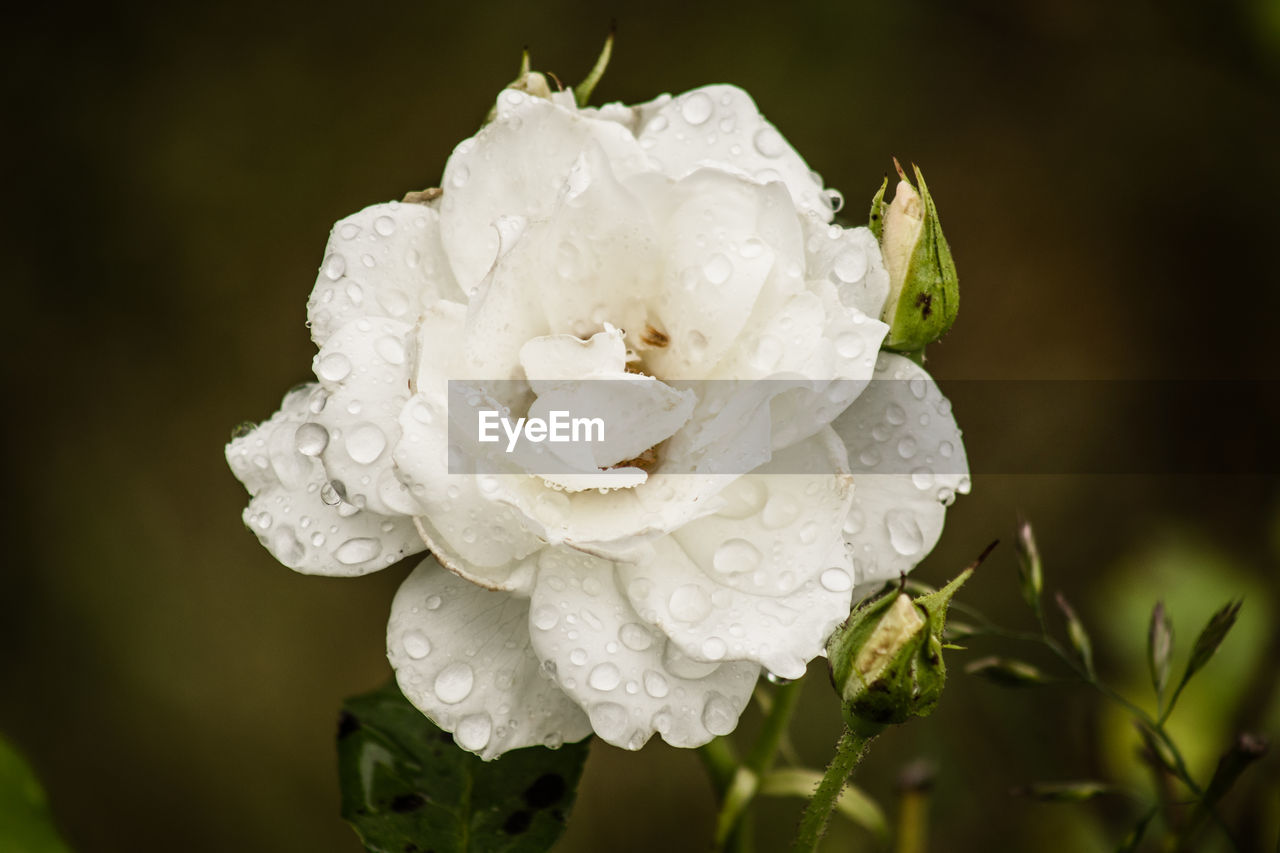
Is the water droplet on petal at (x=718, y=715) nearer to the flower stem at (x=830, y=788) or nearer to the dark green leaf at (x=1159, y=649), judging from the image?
the flower stem at (x=830, y=788)

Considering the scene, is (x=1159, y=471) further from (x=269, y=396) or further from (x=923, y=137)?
(x=269, y=396)

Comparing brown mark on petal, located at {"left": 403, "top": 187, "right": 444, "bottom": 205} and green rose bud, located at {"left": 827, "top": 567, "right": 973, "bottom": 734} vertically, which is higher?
brown mark on petal, located at {"left": 403, "top": 187, "right": 444, "bottom": 205}

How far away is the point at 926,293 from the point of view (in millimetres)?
421

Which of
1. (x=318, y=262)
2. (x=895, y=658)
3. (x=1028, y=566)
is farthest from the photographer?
(x=318, y=262)

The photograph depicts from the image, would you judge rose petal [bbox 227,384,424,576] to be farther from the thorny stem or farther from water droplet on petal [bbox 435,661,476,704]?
the thorny stem

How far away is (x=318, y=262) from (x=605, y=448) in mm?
850

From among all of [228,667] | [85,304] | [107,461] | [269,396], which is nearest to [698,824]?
[228,667]

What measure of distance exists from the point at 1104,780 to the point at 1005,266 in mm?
632

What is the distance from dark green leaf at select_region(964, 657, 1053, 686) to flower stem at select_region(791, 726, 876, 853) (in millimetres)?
106

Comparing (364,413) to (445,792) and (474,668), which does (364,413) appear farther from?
(445,792)

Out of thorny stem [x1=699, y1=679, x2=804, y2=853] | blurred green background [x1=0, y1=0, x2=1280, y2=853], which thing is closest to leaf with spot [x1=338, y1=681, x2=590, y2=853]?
thorny stem [x1=699, y1=679, x2=804, y2=853]

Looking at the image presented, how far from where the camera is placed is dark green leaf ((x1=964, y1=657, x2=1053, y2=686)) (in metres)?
0.49
